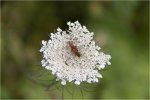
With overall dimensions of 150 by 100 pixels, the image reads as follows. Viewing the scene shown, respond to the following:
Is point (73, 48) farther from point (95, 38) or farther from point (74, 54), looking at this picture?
point (95, 38)

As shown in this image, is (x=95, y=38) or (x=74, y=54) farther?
(x=95, y=38)

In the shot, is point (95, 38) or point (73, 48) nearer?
point (73, 48)

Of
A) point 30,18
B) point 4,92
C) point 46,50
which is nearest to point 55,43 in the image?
point 46,50

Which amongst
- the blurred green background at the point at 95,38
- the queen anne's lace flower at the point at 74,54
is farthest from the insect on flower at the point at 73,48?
the blurred green background at the point at 95,38

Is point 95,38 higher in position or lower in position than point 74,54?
higher

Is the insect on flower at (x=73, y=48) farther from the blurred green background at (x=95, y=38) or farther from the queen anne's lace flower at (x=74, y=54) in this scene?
the blurred green background at (x=95, y=38)

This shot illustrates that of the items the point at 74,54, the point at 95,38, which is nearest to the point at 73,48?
the point at 74,54

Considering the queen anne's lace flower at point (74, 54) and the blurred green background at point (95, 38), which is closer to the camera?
→ the queen anne's lace flower at point (74, 54)
